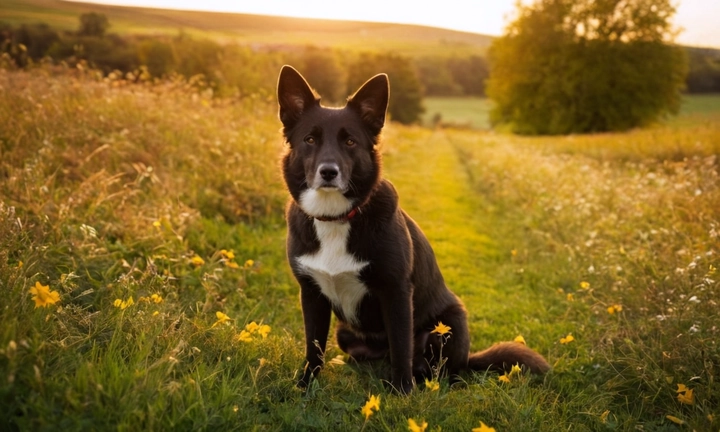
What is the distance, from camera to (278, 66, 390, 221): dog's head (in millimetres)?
3207

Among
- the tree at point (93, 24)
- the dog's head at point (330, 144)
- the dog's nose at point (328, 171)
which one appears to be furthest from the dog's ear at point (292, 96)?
the tree at point (93, 24)

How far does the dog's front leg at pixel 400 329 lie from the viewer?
3.14 m

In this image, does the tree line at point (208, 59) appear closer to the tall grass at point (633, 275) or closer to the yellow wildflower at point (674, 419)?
the tall grass at point (633, 275)

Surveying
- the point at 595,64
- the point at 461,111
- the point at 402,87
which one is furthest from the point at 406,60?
the point at 595,64

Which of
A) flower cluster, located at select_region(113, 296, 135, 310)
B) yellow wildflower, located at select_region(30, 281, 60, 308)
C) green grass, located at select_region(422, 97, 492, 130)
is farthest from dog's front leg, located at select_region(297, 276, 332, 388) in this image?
green grass, located at select_region(422, 97, 492, 130)

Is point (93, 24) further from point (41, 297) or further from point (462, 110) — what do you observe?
point (462, 110)

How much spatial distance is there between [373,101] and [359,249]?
→ 1.01 metres

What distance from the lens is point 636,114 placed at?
3606 centimetres

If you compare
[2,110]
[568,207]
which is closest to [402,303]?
[568,207]

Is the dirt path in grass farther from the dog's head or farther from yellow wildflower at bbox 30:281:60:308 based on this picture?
yellow wildflower at bbox 30:281:60:308

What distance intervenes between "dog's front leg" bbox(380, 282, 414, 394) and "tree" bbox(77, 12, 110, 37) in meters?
9.79

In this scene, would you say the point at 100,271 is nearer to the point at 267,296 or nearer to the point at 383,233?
the point at 267,296

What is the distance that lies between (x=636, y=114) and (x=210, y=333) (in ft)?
129

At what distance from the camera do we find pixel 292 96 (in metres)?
3.42
